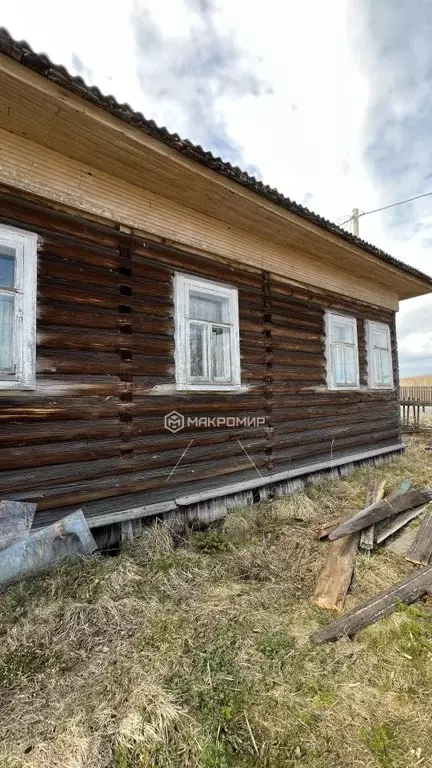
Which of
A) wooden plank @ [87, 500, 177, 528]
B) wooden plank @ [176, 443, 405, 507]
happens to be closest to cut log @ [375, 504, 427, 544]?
wooden plank @ [176, 443, 405, 507]

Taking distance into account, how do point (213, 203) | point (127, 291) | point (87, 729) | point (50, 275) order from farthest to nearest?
point (213, 203) → point (127, 291) → point (50, 275) → point (87, 729)

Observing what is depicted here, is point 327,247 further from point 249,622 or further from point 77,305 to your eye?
point 249,622

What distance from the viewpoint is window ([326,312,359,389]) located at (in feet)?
23.9

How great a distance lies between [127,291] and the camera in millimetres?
4469

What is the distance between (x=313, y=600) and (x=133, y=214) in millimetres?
4331

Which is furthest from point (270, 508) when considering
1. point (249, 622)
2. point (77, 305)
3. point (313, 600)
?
point (77, 305)

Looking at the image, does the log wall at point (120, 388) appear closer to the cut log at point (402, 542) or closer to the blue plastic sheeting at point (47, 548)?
the blue plastic sheeting at point (47, 548)

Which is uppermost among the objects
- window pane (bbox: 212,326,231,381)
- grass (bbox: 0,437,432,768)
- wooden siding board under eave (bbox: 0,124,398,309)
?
wooden siding board under eave (bbox: 0,124,398,309)

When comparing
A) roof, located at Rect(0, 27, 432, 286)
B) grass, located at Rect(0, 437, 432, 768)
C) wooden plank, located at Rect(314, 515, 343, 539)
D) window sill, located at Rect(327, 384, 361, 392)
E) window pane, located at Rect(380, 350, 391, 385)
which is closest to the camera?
grass, located at Rect(0, 437, 432, 768)

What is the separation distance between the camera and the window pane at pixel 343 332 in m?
7.60

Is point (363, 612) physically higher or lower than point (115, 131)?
lower

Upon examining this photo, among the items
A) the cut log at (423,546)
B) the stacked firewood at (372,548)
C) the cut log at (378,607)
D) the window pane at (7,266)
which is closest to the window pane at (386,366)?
the stacked firewood at (372,548)

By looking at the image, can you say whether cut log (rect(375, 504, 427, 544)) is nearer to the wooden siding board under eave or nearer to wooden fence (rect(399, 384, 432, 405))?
the wooden siding board under eave

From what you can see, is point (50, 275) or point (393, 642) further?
point (50, 275)
